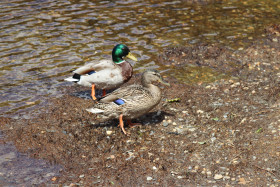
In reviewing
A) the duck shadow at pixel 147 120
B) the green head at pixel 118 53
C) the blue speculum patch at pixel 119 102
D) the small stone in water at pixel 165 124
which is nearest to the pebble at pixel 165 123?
the small stone in water at pixel 165 124

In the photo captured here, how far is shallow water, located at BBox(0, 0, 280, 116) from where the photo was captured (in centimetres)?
987

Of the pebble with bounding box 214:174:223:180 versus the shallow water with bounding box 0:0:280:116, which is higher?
the shallow water with bounding box 0:0:280:116

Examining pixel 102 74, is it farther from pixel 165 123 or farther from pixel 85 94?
pixel 165 123

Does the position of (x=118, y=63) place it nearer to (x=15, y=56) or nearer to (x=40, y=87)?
(x=40, y=87)

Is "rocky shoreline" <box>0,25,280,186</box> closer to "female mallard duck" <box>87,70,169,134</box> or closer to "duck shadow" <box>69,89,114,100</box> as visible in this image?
"duck shadow" <box>69,89,114,100</box>

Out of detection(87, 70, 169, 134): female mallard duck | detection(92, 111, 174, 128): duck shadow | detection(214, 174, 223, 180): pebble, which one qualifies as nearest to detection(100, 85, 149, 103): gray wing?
detection(87, 70, 169, 134): female mallard duck

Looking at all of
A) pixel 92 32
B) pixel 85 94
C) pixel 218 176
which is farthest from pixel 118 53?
pixel 218 176

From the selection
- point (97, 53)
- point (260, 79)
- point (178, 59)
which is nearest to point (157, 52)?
point (178, 59)

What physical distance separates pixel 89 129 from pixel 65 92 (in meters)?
2.15

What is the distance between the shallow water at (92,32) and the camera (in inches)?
388

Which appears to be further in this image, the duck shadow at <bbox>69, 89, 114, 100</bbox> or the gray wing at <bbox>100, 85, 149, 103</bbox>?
the duck shadow at <bbox>69, 89, 114, 100</bbox>

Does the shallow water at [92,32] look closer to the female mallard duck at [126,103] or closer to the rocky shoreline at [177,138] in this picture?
the rocky shoreline at [177,138]

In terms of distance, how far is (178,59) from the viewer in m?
10.8

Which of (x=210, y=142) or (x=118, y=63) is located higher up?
(x=118, y=63)
